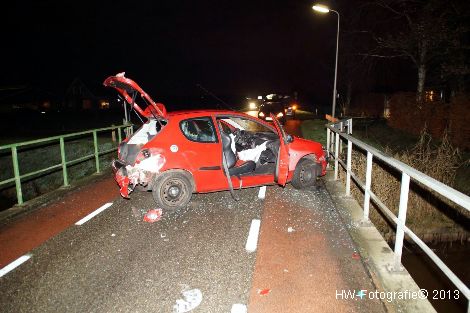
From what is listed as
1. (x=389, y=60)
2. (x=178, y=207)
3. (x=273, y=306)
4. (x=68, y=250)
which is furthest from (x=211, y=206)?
(x=389, y=60)

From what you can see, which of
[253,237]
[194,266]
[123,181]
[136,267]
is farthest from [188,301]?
[123,181]

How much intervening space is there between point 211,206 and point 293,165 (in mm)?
2027

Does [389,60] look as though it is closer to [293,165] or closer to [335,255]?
[293,165]

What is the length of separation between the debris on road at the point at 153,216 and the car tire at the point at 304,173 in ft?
10.1

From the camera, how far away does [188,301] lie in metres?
3.62

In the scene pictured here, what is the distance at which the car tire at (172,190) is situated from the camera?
6293mm

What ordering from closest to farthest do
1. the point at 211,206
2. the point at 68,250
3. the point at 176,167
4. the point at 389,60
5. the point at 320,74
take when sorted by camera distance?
the point at 68,250, the point at 176,167, the point at 211,206, the point at 389,60, the point at 320,74

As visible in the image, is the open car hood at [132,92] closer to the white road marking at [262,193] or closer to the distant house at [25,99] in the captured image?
the white road marking at [262,193]

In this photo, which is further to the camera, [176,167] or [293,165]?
[293,165]

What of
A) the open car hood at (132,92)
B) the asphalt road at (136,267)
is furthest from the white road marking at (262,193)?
the open car hood at (132,92)

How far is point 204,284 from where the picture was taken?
12.9 ft

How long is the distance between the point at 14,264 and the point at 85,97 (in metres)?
68.5

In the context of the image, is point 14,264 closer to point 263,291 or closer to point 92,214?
point 92,214

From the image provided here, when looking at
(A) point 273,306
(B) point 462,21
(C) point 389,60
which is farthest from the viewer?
(C) point 389,60
